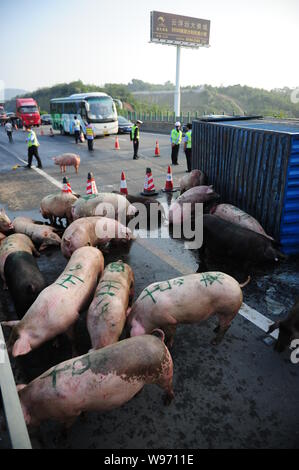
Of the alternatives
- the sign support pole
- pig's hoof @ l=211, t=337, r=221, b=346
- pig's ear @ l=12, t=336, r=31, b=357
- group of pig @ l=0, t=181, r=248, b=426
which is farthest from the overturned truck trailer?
the sign support pole

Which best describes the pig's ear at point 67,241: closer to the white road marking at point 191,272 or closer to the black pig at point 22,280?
the black pig at point 22,280

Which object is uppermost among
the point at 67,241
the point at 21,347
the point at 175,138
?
the point at 175,138

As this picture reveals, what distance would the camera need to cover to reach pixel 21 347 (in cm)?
362

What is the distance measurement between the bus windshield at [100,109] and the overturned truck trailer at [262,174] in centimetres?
1654

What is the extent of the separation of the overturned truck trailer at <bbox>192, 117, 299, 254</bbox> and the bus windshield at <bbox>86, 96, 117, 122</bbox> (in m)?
16.5

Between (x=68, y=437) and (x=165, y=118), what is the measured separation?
116 ft

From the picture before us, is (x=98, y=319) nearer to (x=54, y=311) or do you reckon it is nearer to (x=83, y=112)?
(x=54, y=311)

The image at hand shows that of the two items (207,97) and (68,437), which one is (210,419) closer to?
(68,437)

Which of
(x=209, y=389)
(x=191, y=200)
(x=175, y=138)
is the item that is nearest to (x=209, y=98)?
(x=175, y=138)

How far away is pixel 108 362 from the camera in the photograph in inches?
117

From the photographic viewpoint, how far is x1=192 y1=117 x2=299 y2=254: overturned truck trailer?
598 cm

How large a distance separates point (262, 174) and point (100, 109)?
763 inches
